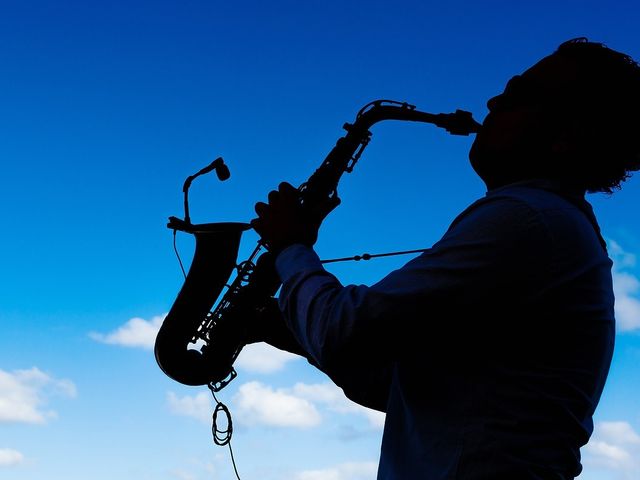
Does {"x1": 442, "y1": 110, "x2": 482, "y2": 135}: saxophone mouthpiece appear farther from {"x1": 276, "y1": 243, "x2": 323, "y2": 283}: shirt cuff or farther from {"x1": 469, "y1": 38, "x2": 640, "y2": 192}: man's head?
{"x1": 276, "y1": 243, "x2": 323, "y2": 283}: shirt cuff

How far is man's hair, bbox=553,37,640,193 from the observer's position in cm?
258

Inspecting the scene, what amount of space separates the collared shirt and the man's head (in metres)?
0.35

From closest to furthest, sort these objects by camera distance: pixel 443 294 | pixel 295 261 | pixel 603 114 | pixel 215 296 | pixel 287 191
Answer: pixel 443 294 → pixel 295 261 → pixel 603 114 → pixel 287 191 → pixel 215 296

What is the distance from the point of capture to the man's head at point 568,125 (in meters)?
2.56

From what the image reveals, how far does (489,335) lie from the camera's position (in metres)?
2.18

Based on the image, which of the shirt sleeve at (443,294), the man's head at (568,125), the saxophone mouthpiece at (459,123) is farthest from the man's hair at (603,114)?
the saxophone mouthpiece at (459,123)

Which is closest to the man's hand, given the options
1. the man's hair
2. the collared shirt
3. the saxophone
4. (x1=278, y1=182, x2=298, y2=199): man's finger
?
(x1=278, y1=182, x2=298, y2=199): man's finger

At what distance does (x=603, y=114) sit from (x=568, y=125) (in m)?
0.15

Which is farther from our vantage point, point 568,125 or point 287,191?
point 287,191

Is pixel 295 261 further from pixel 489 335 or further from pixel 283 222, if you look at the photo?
pixel 489 335

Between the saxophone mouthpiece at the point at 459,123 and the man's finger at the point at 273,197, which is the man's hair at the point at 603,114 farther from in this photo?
the saxophone mouthpiece at the point at 459,123

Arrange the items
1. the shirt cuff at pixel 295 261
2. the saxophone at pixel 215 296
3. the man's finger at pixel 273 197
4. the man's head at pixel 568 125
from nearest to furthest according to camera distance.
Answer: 1. the shirt cuff at pixel 295 261
2. the man's head at pixel 568 125
3. the man's finger at pixel 273 197
4. the saxophone at pixel 215 296

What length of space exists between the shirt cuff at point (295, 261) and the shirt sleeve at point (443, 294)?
25cm

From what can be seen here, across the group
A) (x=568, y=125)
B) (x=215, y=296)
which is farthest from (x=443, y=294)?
(x=215, y=296)
